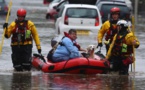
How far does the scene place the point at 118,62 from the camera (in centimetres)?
1731

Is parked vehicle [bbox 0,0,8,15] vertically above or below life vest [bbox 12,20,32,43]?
below

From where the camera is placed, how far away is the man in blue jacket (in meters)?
16.9

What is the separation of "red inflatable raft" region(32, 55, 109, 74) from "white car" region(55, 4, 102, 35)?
12.0 meters

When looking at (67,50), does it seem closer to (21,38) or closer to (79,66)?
(79,66)

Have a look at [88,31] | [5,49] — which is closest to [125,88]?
[5,49]

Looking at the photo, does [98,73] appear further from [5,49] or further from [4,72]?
[5,49]

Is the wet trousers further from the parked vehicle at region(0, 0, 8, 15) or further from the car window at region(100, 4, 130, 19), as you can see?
the parked vehicle at region(0, 0, 8, 15)

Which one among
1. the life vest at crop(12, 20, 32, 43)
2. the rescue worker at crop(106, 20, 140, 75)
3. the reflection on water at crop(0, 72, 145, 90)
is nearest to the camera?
the reflection on water at crop(0, 72, 145, 90)

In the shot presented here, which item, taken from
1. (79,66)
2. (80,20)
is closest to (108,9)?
(80,20)

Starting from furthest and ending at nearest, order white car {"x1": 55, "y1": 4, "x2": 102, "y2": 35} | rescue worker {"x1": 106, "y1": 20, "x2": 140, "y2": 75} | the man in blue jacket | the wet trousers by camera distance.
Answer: white car {"x1": 55, "y1": 4, "x2": 102, "y2": 35} → the wet trousers → the man in blue jacket → rescue worker {"x1": 106, "y1": 20, "x2": 140, "y2": 75}

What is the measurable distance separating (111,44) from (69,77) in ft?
5.42

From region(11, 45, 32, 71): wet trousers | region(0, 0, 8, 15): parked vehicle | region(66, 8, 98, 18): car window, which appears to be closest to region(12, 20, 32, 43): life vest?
region(11, 45, 32, 71): wet trousers

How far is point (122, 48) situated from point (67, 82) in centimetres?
236

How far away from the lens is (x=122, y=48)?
16938mm
